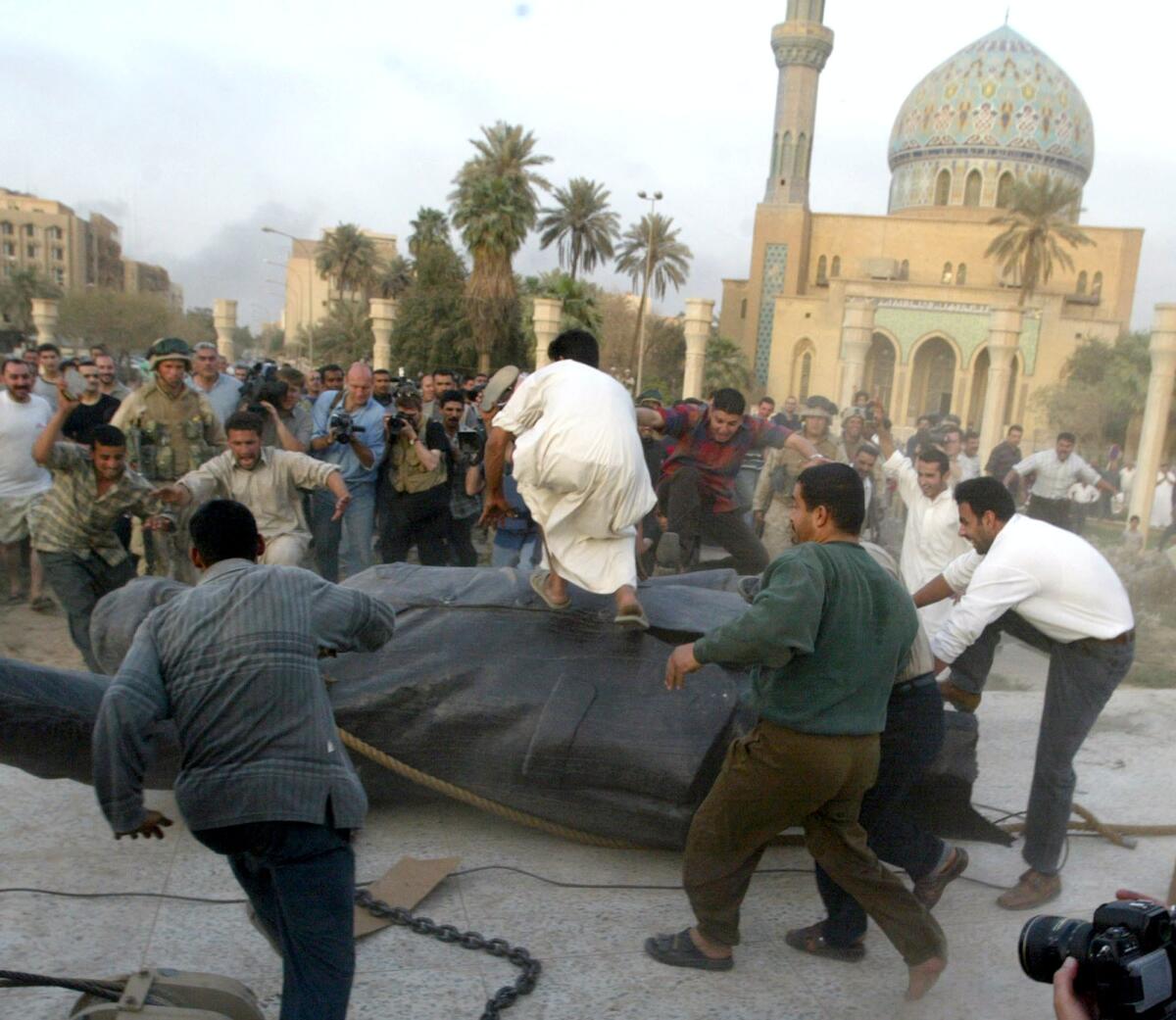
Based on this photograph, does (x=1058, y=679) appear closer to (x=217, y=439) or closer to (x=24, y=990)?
(x=24, y=990)

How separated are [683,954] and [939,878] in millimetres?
925

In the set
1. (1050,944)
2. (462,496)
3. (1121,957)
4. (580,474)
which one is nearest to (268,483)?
(462,496)

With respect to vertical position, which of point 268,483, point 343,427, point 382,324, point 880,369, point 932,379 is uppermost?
point 880,369

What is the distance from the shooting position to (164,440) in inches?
257

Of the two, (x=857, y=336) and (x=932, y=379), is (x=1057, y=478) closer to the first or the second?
(x=857, y=336)

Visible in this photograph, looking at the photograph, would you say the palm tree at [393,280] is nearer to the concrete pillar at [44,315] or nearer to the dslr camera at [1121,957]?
the concrete pillar at [44,315]

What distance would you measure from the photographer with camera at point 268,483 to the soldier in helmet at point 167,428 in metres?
0.90

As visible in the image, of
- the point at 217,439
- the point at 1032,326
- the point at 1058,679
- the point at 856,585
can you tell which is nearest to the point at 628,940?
the point at 856,585

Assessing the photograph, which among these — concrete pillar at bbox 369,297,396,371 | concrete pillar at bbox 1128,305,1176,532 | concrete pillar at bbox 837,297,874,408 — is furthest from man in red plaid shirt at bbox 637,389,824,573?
concrete pillar at bbox 369,297,396,371

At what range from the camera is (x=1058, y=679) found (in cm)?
377

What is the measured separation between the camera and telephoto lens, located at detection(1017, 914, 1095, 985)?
4.55 ft

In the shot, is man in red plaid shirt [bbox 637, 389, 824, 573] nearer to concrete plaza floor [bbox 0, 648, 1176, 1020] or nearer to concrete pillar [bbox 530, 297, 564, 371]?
concrete plaza floor [bbox 0, 648, 1176, 1020]

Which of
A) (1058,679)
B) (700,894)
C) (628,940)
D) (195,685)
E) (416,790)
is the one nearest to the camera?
(195,685)

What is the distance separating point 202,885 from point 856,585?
Result: 8.28ft
